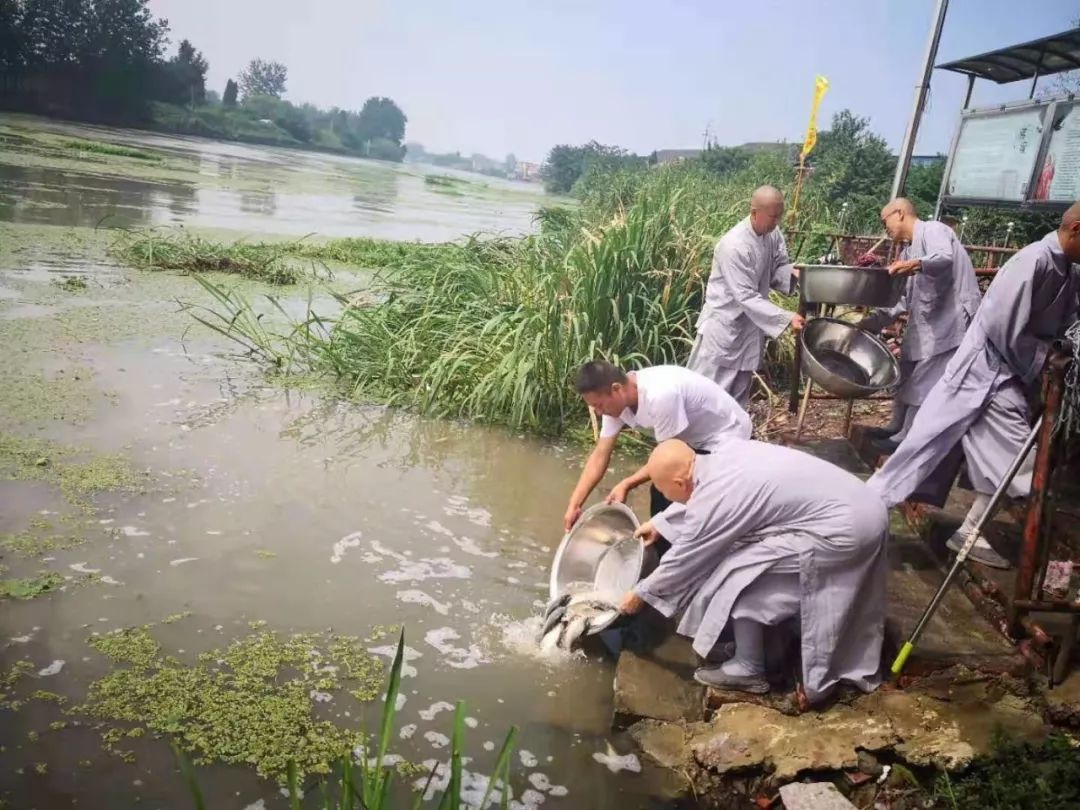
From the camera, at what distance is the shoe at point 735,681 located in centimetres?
303

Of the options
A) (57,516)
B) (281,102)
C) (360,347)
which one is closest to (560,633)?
(57,516)

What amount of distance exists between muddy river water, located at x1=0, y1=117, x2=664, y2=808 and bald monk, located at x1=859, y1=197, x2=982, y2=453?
2.31 m

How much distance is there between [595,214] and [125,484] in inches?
242

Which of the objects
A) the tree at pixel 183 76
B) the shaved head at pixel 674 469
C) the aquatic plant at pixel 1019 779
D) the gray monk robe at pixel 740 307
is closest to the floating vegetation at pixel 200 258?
Result: the gray monk robe at pixel 740 307

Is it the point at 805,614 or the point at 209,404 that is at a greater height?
the point at 805,614

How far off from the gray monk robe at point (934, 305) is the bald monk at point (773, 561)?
1916mm

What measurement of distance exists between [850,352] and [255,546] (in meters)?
3.60

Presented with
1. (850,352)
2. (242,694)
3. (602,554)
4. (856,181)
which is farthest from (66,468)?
(856,181)

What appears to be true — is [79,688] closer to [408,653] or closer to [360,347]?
[408,653]

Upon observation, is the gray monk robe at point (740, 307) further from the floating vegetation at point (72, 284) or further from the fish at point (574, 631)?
the floating vegetation at point (72, 284)

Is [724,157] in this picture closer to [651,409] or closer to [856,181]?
[856,181]

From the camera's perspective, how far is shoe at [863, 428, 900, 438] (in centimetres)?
485

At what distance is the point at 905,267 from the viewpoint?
4.29m

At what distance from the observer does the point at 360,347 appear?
24.1 ft
